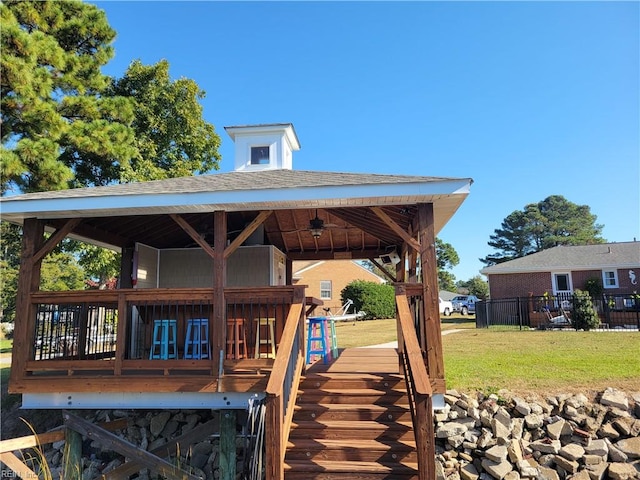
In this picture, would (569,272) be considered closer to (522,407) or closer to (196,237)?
(522,407)

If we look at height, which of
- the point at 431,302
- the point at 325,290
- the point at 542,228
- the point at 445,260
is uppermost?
the point at 542,228

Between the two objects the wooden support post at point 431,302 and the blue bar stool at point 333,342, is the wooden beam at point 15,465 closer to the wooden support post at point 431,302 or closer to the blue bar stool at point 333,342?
the blue bar stool at point 333,342

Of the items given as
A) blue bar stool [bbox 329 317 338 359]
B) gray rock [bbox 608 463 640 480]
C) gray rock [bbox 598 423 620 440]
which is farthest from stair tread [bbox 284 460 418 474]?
gray rock [bbox 598 423 620 440]

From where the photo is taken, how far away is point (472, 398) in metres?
7.22

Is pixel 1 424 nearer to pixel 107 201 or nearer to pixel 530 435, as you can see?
pixel 107 201

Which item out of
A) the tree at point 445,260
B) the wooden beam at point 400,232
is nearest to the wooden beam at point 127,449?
the wooden beam at point 400,232

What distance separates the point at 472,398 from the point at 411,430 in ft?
9.26

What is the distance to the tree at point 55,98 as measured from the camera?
44.1ft

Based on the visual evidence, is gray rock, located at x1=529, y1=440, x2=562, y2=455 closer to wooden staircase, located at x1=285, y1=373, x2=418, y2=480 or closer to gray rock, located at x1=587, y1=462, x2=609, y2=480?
gray rock, located at x1=587, y1=462, x2=609, y2=480

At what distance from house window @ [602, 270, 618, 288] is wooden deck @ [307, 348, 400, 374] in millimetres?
18316

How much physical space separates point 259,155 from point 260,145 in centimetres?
25

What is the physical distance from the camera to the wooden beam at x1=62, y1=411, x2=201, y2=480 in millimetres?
6113

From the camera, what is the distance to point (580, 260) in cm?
2272

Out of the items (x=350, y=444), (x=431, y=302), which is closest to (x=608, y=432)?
(x=431, y=302)
